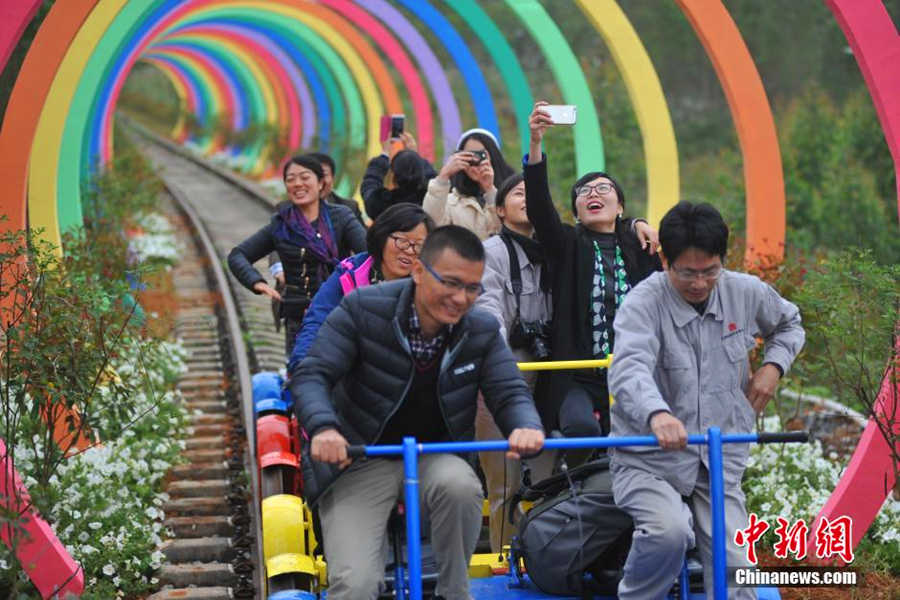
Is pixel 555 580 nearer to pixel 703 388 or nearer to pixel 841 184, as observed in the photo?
pixel 703 388

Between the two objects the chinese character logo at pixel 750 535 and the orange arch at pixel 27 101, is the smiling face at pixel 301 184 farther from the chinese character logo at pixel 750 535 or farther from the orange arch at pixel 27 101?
the chinese character logo at pixel 750 535

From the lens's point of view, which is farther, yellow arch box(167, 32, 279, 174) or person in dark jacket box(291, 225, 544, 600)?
yellow arch box(167, 32, 279, 174)

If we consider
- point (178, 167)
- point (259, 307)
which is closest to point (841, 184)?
point (259, 307)

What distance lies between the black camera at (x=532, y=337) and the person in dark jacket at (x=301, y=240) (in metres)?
2.05

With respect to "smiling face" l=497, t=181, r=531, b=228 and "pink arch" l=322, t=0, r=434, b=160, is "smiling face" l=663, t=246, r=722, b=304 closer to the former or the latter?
"smiling face" l=497, t=181, r=531, b=228

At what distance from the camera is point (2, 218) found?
7484mm

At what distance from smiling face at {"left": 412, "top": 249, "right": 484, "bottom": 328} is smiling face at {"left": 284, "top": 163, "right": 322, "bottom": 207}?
3.65 metres

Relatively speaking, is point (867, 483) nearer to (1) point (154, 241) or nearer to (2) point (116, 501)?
(2) point (116, 501)

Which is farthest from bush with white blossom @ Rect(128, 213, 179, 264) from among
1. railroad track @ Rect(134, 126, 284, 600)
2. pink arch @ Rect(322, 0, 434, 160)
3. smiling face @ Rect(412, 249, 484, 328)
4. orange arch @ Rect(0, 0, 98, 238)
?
smiling face @ Rect(412, 249, 484, 328)

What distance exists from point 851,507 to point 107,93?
1362 cm

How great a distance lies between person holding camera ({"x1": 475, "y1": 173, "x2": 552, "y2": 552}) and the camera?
641 centimetres

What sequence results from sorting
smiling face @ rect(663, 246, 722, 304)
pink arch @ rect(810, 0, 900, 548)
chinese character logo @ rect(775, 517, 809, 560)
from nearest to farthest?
smiling face @ rect(663, 246, 722, 304) → chinese character logo @ rect(775, 517, 809, 560) → pink arch @ rect(810, 0, 900, 548)

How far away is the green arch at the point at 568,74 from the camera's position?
44.8 ft

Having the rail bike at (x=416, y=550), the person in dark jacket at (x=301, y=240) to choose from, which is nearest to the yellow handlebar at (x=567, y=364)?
the rail bike at (x=416, y=550)
